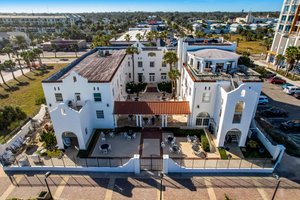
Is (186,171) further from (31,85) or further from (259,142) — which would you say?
(31,85)

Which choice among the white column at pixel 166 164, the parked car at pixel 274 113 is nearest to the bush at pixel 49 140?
the white column at pixel 166 164

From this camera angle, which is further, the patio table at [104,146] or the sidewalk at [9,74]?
the sidewalk at [9,74]

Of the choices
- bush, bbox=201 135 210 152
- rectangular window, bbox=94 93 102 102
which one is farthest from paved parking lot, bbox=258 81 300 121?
rectangular window, bbox=94 93 102 102

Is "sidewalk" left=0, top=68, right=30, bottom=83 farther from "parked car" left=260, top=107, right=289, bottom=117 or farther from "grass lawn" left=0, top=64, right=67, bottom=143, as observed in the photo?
"parked car" left=260, top=107, right=289, bottom=117

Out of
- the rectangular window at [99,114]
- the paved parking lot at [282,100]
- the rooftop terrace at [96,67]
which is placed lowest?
the paved parking lot at [282,100]

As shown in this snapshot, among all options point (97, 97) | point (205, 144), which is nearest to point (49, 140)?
point (97, 97)

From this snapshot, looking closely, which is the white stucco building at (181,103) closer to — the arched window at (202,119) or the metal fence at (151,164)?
the arched window at (202,119)

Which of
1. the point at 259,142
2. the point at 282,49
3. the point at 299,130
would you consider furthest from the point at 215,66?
the point at 282,49
